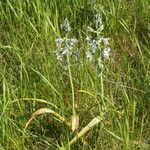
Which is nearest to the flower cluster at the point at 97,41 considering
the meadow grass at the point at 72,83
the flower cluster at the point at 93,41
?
the flower cluster at the point at 93,41

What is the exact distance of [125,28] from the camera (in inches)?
108

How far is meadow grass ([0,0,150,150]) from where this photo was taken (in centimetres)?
202

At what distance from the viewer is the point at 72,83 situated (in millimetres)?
2045

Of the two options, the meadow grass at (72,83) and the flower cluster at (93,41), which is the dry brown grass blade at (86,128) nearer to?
the meadow grass at (72,83)

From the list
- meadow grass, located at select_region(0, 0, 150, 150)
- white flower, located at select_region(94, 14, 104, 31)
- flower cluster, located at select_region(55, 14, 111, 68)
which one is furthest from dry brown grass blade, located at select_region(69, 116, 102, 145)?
white flower, located at select_region(94, 14, 104, 31)

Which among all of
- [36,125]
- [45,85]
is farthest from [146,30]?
[36,125]

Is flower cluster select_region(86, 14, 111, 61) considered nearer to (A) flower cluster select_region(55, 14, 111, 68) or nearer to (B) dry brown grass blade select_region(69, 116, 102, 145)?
(A) flower cluster select_region(55, 14, 111, 68)

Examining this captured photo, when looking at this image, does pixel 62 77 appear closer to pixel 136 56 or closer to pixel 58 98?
pixel 58 98

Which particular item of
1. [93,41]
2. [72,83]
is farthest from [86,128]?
[93,41]

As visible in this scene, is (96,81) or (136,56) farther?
(136,56)

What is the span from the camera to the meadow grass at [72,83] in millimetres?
2021

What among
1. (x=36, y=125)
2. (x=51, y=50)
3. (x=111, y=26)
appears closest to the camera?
(x=36, y=125)

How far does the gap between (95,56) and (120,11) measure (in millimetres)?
1043

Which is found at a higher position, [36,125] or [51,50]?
[51,50]
